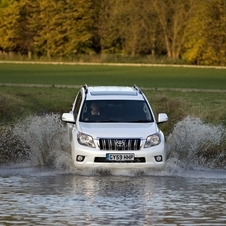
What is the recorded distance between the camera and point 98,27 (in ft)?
387

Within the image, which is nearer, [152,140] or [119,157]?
[119,157]

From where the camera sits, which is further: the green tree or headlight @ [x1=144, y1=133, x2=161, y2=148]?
the green tree

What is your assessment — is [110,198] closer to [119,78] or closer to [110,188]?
[110,188]

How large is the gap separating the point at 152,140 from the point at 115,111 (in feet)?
5.21

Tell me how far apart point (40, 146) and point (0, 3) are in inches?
4079

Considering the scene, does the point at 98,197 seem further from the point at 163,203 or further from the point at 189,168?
the point at 189,168

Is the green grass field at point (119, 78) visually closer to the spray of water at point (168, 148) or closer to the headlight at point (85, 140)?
the spray of water at point (168, 148)

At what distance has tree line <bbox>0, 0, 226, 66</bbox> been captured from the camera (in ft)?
362

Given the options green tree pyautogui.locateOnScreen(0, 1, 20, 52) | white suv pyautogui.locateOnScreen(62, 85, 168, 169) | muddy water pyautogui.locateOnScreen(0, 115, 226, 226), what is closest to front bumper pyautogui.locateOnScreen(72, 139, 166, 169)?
white suv pyautogui.locateOnScreen(62, 85, 168, 169)

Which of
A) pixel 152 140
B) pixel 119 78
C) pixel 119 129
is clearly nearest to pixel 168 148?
pixel 152 140

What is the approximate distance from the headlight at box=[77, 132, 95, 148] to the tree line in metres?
88.2

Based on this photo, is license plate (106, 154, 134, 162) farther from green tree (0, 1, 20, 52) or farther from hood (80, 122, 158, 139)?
green tree (0, 1, 20, 52)

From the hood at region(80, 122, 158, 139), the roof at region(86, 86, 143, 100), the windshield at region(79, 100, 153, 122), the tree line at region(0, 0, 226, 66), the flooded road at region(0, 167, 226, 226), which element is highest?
the tree line at region(0, 0, 226, 66)

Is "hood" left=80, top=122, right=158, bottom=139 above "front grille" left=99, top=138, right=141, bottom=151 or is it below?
above
